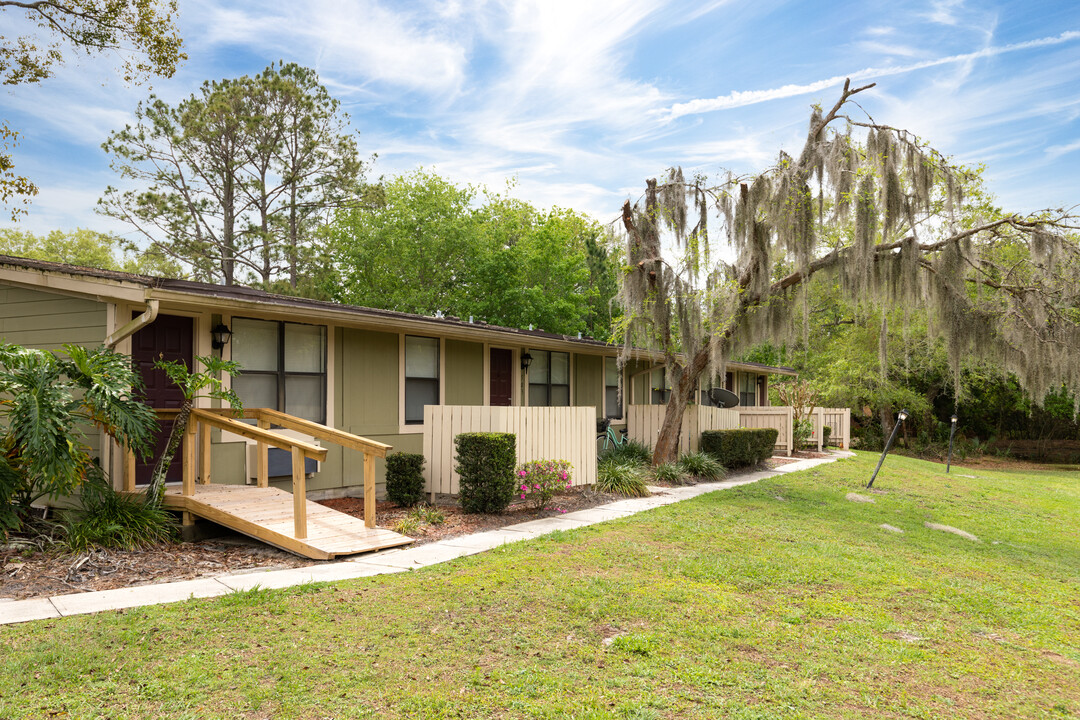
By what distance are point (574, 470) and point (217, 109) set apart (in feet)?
63.0

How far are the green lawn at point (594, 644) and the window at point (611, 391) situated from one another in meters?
8.10

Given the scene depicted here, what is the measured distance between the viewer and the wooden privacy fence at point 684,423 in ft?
41.1

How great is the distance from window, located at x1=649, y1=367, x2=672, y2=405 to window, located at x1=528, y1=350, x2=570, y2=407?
3812 millimetres

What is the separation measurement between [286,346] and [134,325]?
1965 millimetres

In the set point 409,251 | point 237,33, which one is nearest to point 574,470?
point 237,33

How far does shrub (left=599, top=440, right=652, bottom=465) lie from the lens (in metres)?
11.4

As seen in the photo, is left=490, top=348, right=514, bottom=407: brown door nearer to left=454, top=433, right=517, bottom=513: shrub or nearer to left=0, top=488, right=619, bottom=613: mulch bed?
left=454, top=433, right=517, bottom=513: shrub

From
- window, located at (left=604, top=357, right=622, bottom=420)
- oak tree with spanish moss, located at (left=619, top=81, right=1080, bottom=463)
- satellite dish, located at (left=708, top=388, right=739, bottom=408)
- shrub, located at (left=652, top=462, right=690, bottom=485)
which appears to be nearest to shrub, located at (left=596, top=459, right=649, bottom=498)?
shrub, located at (left=652, top=462, right=690, bottom=485)

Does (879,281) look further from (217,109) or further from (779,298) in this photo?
(217,109)

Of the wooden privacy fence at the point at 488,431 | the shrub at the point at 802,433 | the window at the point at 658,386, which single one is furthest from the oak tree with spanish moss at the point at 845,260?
the shrub at the point at 802,433

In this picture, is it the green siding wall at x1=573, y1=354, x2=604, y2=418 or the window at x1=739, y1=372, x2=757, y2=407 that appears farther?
the window at x1=739, y1=372, x2=757, y2=407

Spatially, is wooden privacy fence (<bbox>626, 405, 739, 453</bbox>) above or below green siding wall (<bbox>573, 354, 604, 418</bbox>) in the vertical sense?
below

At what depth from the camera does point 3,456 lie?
18.2 feet

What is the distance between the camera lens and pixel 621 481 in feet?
32.1
